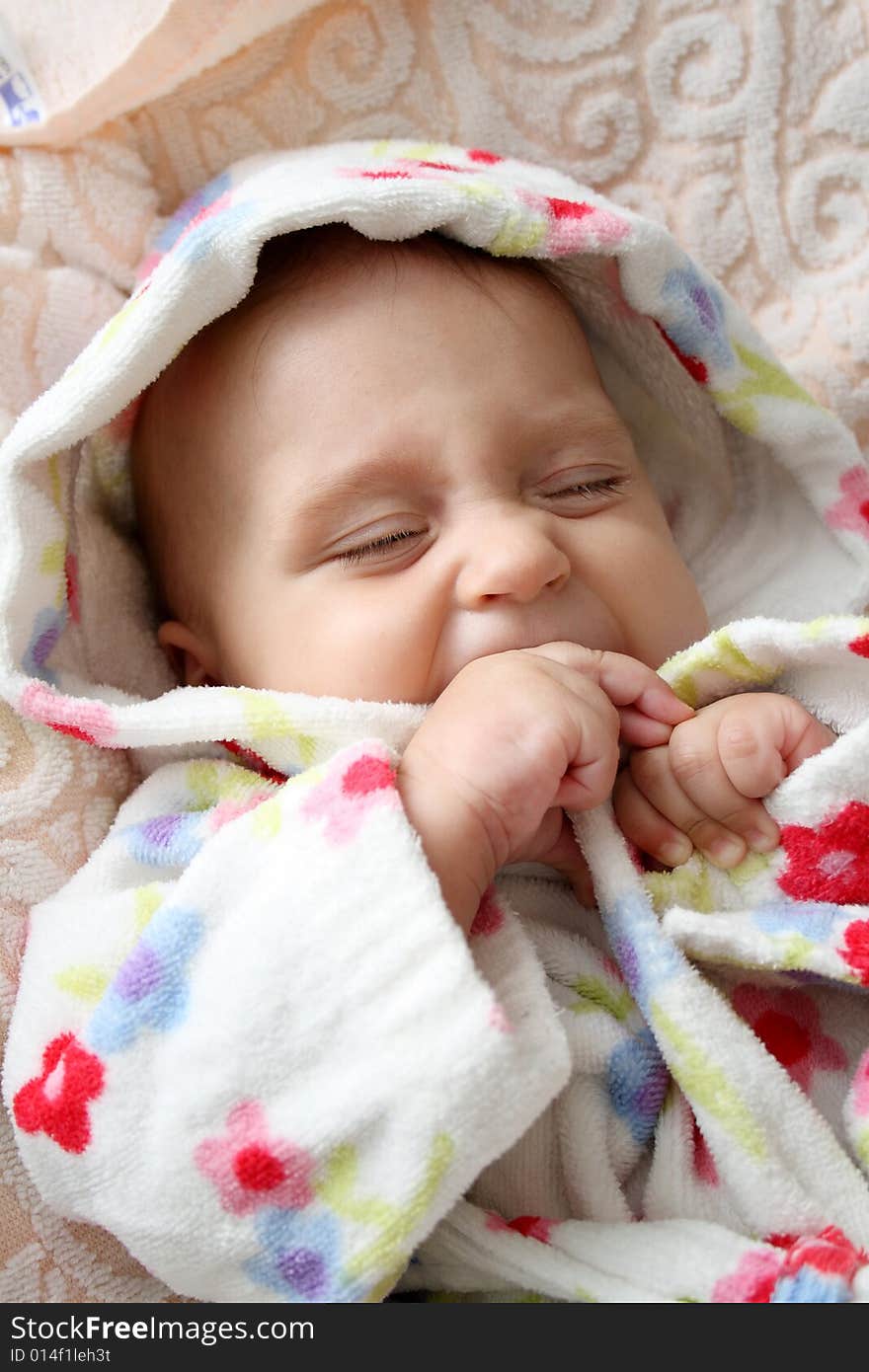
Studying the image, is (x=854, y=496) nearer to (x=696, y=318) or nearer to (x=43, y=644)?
(x=696, y=318)

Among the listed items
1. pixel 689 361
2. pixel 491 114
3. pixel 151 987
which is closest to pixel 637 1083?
pixel 151 987

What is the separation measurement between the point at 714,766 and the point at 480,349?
0.47 meters

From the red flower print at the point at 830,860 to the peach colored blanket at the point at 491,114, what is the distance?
0.65 m

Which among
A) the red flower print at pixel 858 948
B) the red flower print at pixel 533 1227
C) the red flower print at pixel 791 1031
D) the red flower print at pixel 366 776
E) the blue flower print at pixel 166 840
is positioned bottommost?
the red flower print at pixel 791 1031

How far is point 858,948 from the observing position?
3.62 ft

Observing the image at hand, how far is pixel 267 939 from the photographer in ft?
3.25

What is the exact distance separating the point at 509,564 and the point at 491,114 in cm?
72

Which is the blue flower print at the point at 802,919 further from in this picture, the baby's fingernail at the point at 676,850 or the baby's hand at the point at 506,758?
the baby's hand at the point at 506,758

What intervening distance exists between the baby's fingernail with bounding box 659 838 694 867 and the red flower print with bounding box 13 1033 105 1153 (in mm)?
509

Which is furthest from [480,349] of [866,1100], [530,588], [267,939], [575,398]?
[866,1100]

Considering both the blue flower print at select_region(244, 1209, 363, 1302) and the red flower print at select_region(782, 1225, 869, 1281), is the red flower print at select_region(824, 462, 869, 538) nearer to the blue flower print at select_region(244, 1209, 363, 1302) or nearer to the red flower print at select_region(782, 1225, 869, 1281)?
the red flower print at select_region(782, 1225, 869, 1281)

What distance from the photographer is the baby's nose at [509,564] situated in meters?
1.18

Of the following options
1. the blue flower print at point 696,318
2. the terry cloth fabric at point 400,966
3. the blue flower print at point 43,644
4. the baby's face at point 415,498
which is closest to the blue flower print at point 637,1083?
the terry cloth fabric at point 400,966

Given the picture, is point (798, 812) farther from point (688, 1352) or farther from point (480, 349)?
point (480, 349)
